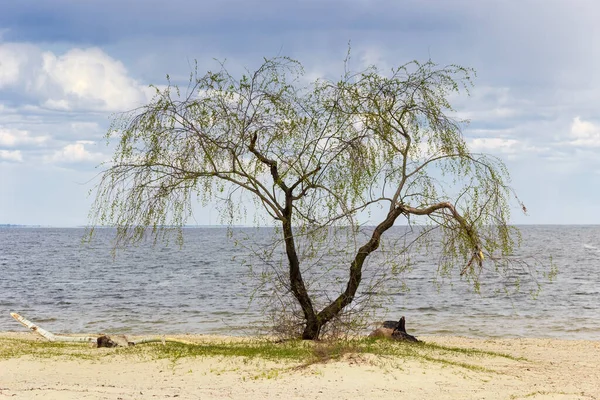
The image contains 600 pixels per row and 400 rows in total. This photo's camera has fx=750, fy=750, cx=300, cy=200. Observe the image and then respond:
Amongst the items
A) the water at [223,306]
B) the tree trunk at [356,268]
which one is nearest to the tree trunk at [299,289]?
the tree trunk at [356,268]

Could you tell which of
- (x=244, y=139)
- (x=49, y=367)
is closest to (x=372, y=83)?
(x=244, y=139)

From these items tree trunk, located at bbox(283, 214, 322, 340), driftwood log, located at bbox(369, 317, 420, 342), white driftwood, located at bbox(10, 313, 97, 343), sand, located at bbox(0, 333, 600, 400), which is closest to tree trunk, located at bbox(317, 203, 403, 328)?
tree trunk, located at bbox(283, 214, 322, 340)

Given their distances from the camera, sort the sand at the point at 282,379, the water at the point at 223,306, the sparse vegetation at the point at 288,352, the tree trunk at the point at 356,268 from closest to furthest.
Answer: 1. the sand at the point at 282,379
2. the sparse vegetation at the point at 288,352
3. the tree trunk at the point at 356,268
4. the water at the point at 223,306

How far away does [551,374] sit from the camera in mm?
16062

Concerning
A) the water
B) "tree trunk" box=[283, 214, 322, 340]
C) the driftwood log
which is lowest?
the water

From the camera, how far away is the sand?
12219mm

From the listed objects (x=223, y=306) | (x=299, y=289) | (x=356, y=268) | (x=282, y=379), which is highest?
(x=356, y=268)

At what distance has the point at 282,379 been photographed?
43.1ft

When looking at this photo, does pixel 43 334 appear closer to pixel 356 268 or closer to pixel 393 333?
pixel 356 268

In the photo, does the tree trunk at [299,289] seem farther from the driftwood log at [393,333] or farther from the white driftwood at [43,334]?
the white driftwood at [43,334]

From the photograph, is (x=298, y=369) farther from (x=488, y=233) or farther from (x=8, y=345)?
(x=8, y=345)

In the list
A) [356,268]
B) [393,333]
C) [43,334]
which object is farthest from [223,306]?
[356,268]

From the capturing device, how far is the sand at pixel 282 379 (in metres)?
12.2

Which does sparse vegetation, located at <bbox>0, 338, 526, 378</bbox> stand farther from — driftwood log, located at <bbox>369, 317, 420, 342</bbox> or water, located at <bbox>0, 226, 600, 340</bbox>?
water, located at <bbox>0, 226, 600, 340</bbox>
